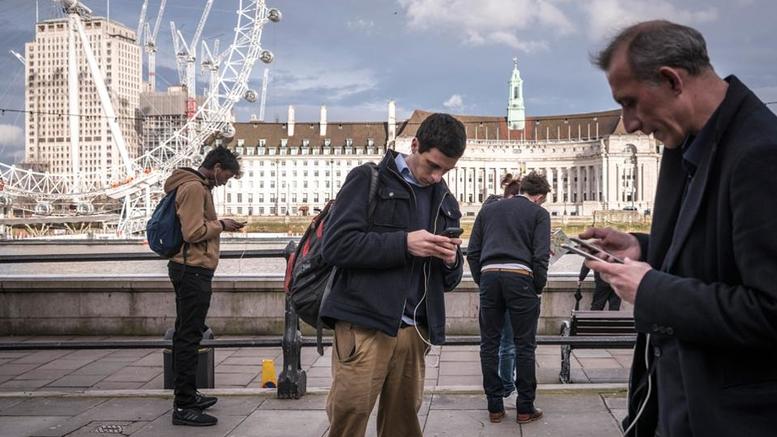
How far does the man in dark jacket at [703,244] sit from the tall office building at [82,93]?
3715 inches

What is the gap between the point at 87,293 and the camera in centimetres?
972

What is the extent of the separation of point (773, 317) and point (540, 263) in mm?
3930

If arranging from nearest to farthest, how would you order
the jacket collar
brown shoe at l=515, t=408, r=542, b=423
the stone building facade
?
the jacket collar
brown shoe at l=515, t=408, r=542, b=423
the stone building facade

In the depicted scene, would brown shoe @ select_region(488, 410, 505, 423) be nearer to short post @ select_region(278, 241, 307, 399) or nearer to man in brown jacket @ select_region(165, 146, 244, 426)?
short post @ select_region(278, 241, 307, 399)

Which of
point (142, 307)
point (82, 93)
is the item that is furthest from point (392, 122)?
point (142, 307)

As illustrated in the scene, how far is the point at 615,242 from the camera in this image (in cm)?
247

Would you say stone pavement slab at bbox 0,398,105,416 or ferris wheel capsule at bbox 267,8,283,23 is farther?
ferris wheel capsule at bbox 267,8,283,23

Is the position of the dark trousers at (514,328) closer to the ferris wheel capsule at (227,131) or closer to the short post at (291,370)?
the short post at (291,370)

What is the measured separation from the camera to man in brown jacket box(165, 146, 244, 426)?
5.27 m

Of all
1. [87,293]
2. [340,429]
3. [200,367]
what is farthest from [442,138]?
[87,293]

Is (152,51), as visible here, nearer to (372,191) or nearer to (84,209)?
(84,209)

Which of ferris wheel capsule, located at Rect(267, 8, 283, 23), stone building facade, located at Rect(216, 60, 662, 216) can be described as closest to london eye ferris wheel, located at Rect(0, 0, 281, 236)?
ferris wheel capsule, located at Rect(267, 8, 283, 23)

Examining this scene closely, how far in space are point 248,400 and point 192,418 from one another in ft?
2.39

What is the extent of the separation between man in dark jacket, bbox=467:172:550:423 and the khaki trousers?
201 cm
